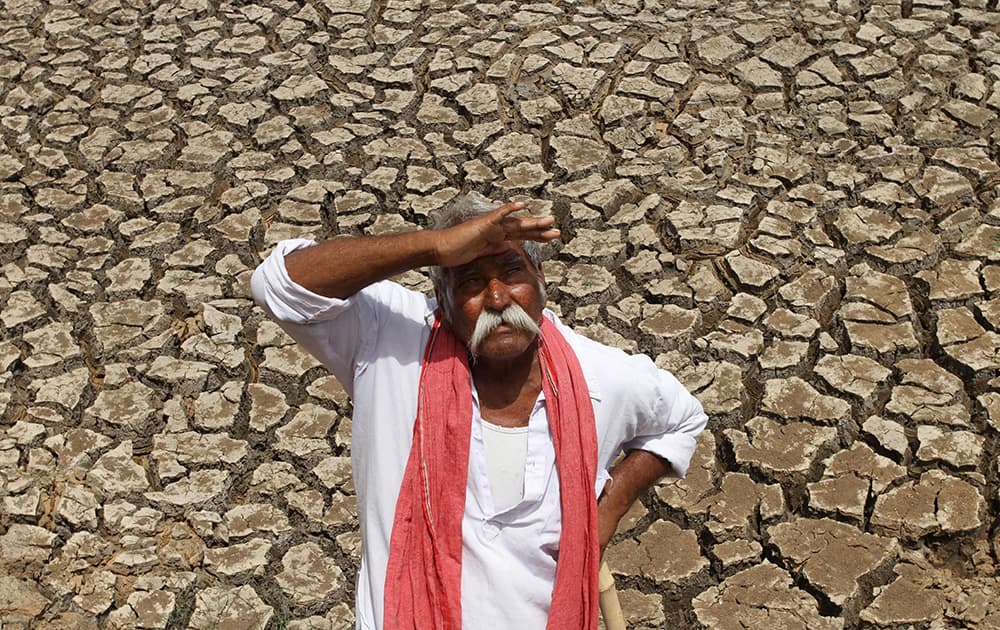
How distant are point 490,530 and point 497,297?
1.37 feet

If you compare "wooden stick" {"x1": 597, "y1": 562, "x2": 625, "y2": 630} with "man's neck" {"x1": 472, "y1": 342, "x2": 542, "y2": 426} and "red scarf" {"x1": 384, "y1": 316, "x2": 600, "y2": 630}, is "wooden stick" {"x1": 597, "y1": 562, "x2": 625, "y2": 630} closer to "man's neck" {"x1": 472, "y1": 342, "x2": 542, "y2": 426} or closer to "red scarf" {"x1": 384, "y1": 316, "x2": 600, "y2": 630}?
"red scarf" {"x1": 384, "y1": 316, "x2": 600, "y2": 630}

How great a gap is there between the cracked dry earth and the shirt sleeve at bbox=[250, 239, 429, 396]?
48.9 inches

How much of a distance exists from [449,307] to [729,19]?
3.82 metres

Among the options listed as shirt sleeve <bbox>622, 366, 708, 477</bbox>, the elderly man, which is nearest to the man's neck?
the elderly man

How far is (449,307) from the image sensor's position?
2.56 meters

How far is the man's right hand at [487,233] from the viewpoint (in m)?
2.36

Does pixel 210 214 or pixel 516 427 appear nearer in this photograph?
pixel 516 427

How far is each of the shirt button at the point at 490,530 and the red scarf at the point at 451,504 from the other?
5 centimetres

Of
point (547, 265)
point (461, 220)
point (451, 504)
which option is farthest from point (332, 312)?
point (547, 265)

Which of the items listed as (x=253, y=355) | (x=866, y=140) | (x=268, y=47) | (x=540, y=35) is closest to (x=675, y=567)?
(x=253, y=355)

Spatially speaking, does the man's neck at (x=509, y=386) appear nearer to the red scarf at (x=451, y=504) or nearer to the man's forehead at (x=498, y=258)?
the red scarf at (x=451, y=504)

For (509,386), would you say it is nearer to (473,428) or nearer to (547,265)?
(473,428)

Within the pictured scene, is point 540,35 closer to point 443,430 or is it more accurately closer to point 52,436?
point 52,436

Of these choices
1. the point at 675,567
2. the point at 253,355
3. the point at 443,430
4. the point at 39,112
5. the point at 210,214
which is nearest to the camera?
the point at 443,430
